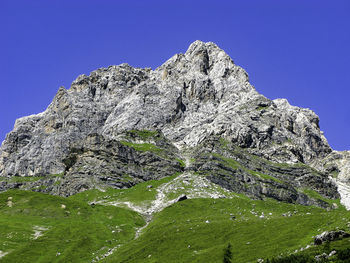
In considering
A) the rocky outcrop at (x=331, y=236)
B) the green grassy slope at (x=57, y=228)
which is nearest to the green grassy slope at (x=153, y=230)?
the green grassy slope at (x=57, y=228)

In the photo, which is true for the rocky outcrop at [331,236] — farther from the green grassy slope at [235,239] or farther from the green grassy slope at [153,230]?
the green grassy slope at [235,239]

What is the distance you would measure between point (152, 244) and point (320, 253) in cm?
5466

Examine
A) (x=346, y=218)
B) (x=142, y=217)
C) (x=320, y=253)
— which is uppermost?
(x=142, y=217)

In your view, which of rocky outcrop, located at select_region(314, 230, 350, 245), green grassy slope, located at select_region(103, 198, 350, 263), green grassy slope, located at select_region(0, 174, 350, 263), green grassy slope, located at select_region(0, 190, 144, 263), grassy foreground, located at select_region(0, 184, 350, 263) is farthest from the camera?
green grassy slope, located at select_region(0, 190, 144, 263)

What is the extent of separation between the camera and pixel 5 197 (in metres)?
178

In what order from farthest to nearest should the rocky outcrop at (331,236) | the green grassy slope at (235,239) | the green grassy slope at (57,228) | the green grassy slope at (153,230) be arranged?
the green grassy slope at (57,228) < the green grassy slope at (153,230) < the green grassy slope at (235,239) < the rocky outcrop at (331,236)

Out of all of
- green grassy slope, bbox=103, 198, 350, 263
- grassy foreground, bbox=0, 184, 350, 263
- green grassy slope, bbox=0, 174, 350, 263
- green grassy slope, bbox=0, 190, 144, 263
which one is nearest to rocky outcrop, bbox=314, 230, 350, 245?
grassy foreground, bbox=0, 184, 350, 263

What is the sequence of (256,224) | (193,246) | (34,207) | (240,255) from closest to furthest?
(240,255) < (193,246) < (256,224) < (34,207)

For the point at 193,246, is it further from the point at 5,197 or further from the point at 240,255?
the point at 5,197

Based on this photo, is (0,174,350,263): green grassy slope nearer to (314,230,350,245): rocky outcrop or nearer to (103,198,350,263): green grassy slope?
(103,198,350,263): green grassy slope

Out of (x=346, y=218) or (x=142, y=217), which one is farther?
(x=142, y=217)

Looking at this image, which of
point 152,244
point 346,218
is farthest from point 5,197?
point 346,218

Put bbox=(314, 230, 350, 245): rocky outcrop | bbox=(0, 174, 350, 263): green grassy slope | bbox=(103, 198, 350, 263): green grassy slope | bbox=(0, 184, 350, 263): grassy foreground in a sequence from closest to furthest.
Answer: bbox=(314, 230, 350, 245): rocky outcrop
bbox=(103, 198, 350, 263): green grassy slope
bbox=(0, 184, 350, 263): grassy foreground
bbox=(0, 174, 350, 263): green grassy slope

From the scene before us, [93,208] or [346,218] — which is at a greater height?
[93,208]
